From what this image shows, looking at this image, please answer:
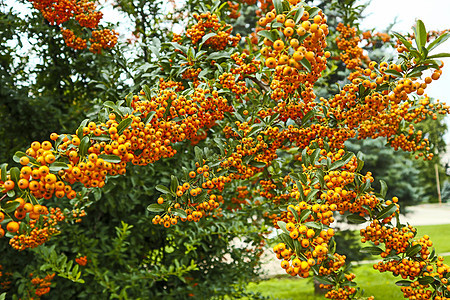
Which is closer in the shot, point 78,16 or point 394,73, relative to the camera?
point 394,73

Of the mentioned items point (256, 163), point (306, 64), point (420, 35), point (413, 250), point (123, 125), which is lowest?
point (413, 250)

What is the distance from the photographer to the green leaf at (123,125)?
1204 millimetres

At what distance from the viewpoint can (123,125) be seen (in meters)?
1.22

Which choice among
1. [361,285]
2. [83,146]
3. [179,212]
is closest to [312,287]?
[361,285]

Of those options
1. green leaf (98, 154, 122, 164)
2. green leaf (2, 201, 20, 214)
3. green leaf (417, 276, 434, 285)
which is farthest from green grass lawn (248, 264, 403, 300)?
green leaf (2, 201, 20, 214)

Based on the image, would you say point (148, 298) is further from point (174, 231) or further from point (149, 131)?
point (149, 131)

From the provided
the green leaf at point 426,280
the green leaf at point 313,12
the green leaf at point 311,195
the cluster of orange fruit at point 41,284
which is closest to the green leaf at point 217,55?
the green leaf at point 313,12

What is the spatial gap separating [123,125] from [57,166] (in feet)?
0.87

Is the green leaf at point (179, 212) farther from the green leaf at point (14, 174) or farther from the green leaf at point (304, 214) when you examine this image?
the green leaf at point (14, 174)

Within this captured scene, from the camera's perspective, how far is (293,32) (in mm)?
1213

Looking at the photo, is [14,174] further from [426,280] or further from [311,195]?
[426,280]

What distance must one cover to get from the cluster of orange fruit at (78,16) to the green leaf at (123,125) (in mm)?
1726

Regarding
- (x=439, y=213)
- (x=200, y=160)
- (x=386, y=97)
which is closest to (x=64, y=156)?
(x=200, y=160)

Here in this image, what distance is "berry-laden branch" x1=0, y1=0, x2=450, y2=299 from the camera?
3.74 ft
